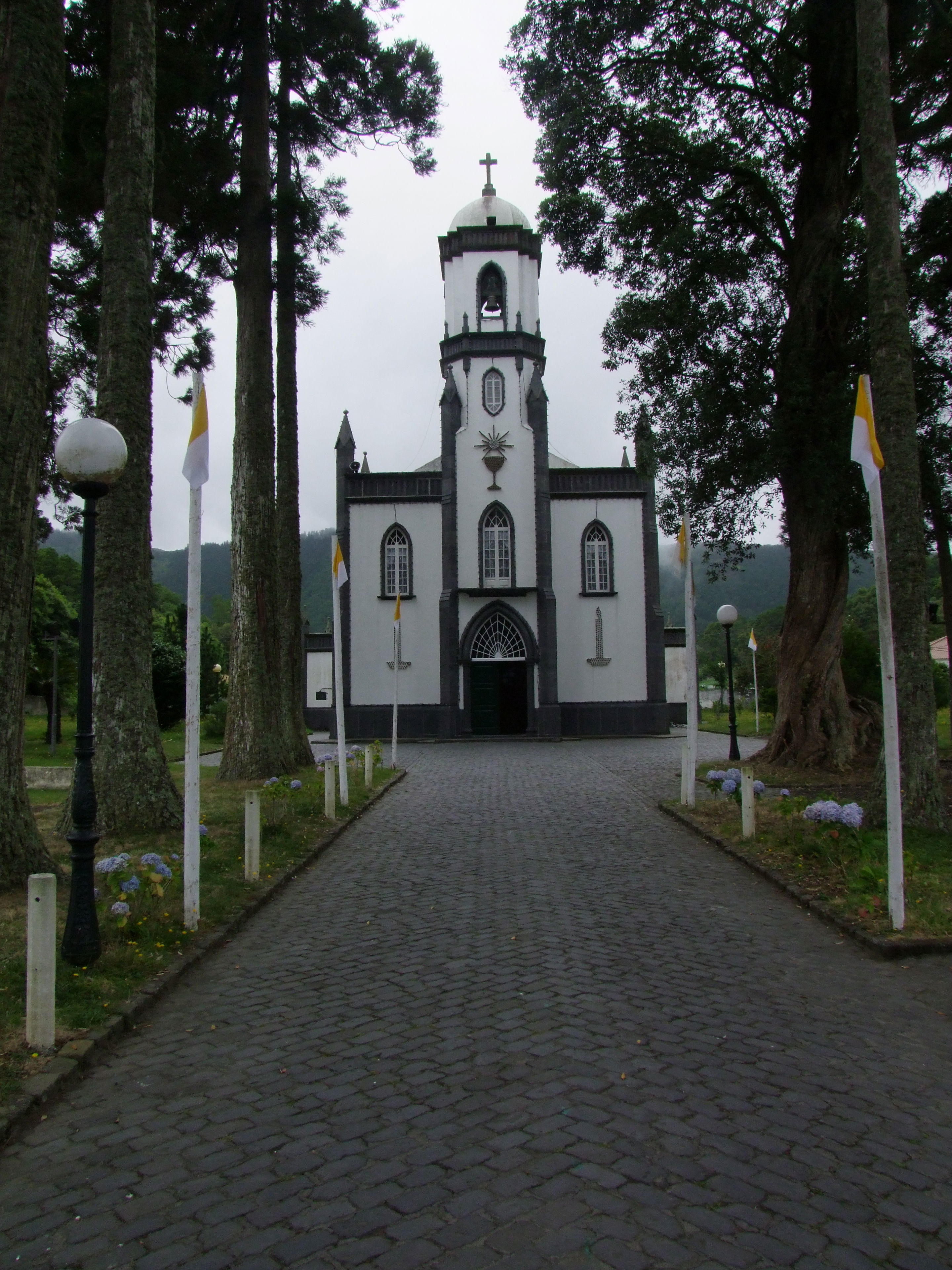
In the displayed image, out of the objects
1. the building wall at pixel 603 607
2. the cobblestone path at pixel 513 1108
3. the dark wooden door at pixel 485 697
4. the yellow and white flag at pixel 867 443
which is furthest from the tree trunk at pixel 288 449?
the building wall at pixel 603 607

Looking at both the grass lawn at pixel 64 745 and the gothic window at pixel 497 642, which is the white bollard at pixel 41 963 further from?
the gothic window at pixel 497 642

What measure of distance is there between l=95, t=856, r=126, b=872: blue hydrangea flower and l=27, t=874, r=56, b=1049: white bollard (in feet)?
5.34

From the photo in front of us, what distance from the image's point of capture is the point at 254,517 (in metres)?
15.1

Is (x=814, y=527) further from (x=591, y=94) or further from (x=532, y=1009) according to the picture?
(x=532, y=1009)

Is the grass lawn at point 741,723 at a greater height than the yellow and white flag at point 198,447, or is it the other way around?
the yellow and white flag at point 198,447

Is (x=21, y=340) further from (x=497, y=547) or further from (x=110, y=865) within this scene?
(x=497, y=547)

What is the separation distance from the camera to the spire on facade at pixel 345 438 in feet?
109

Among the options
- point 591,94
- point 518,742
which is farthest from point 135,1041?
point 518,742

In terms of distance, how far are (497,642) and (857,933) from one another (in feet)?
84.3

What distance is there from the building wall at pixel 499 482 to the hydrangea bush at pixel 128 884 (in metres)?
25.3

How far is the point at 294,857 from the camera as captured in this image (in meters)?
9.67

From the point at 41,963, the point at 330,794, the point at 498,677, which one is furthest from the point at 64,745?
the point at 41,963

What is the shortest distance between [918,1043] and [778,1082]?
101cm

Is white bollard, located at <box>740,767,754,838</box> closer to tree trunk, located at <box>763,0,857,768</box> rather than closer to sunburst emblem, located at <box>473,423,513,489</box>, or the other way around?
tree trunk, located at <box>763,0,857,768</box>
